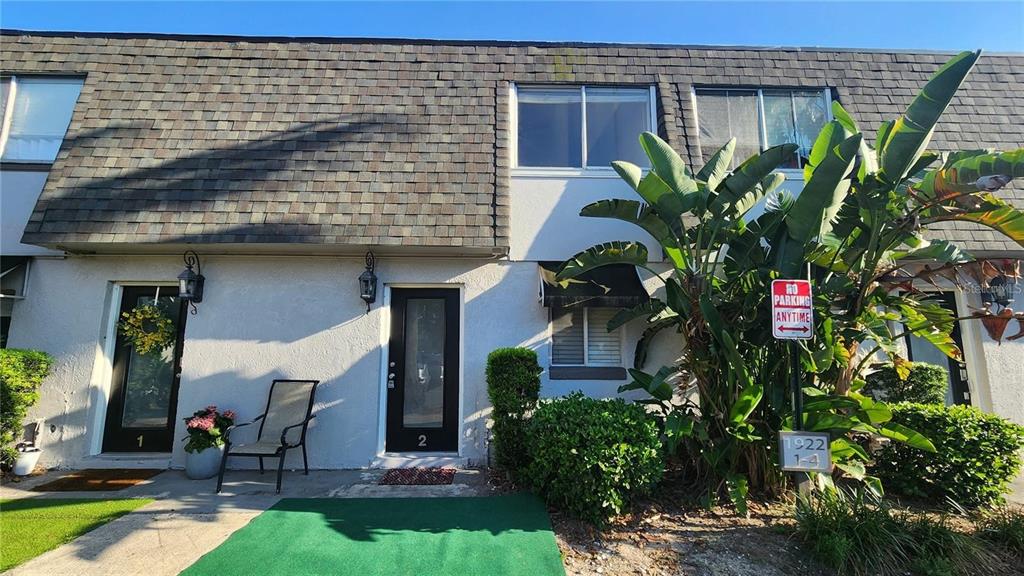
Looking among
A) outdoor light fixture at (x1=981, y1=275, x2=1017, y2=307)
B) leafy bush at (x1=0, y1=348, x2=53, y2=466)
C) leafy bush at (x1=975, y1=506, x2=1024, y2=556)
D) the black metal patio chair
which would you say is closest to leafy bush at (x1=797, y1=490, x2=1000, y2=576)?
leafy bush at (x1=975, y1=506, x2=1024, y2=556)

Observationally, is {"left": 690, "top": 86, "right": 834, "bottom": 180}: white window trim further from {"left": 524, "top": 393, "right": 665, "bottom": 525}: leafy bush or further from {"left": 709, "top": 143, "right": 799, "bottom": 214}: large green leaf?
{"left": 524, "top": 393, "right": 665, "bottom": 525}: leafy bush

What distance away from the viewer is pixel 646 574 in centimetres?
345

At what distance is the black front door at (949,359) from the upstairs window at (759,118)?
122 inches

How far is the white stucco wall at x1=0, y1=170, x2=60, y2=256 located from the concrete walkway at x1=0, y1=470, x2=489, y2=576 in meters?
3.33

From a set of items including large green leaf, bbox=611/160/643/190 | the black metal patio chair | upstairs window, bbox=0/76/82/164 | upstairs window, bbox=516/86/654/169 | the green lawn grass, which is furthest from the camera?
upstairs window, bbox=516/86/654/169

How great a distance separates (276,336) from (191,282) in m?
1.31

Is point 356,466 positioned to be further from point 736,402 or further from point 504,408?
point 736,402

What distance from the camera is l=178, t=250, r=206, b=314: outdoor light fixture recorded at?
6000mm

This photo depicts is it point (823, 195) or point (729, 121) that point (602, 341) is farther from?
point (729, 121)

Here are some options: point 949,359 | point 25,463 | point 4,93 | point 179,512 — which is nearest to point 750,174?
point 949,359

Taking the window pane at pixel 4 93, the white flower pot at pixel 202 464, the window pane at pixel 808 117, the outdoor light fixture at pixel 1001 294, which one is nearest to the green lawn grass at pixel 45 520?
the white flower pot at pixel 202 464

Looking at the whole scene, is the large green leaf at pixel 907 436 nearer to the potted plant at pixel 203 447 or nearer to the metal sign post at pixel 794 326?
the metal sign post at pixel 794 326

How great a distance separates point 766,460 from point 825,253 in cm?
235

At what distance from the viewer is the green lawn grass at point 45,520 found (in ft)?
12.4
